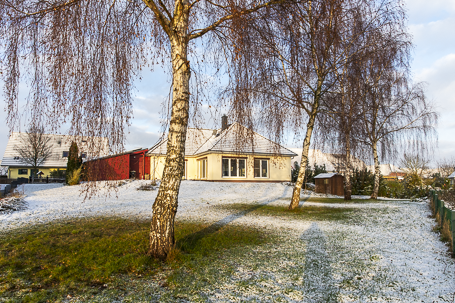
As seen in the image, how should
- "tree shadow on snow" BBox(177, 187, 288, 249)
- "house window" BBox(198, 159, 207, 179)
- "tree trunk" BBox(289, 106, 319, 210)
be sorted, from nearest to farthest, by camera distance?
"tree shadow on snow" BBox(177, 187, 288, 249) → "tree trunk" BBox(289, 106, 319, 210) → "house window" BBox(198, 159, 207, 179)

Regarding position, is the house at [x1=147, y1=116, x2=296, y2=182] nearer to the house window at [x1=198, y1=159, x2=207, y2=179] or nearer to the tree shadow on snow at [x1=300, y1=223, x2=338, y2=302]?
the house window at [x1=198, y1=159, x2=207, y2=179]

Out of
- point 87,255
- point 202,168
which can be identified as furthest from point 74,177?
point 87,255

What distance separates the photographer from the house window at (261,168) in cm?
2369

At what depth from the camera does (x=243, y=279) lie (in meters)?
3.91

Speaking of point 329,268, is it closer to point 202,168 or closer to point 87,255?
point 87,255

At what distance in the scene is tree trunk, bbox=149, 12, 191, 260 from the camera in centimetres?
456

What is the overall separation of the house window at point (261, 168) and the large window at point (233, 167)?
1.22 metres

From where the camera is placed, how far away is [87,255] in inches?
177

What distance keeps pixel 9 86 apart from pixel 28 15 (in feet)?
4.11

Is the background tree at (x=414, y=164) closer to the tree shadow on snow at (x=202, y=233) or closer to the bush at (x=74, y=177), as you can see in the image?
the tree shadow on snow at (x=202, y=233)

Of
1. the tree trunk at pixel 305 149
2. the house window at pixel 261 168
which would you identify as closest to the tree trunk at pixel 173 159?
the tree trunk at pixel 305 149

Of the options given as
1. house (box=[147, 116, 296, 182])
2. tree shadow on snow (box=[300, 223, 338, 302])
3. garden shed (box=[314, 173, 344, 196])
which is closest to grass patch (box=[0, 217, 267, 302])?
tree shadow on snow (box=[300, 223, 338, 302])

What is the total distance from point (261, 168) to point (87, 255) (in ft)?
65.8

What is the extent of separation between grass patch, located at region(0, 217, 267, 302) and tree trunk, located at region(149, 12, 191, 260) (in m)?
0.29
